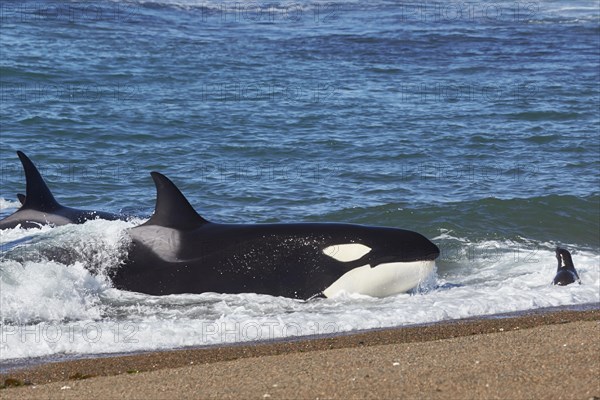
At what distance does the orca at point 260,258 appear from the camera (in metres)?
12.6

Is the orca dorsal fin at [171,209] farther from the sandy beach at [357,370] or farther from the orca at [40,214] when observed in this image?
the orca at [40,214]

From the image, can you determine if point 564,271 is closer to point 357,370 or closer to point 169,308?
point 169,308

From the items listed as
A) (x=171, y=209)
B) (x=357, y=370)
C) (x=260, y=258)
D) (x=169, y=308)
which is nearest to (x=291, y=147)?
(x=260, y=258)

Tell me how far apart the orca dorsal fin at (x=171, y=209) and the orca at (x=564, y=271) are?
4603mm

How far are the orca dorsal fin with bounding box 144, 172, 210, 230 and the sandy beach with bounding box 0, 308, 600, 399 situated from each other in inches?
84.5

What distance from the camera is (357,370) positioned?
8625 mm

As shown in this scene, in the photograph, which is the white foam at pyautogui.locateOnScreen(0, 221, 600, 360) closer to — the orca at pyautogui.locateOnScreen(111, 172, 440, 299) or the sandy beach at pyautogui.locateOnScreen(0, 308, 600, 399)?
the orca at pyautogui.locateOnScreen(111, 172, 440, 299)

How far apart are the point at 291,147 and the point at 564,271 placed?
9.53 meters

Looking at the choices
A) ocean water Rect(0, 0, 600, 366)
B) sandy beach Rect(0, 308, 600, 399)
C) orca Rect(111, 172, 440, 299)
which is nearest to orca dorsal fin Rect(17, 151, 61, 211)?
ocean water Rect(0, 0, 600, 366)

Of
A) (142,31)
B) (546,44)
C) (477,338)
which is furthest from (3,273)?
(546,44)

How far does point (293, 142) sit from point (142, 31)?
12912 millimetres

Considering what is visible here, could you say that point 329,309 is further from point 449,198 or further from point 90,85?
point 90,85

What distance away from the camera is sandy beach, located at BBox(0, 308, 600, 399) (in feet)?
26.2

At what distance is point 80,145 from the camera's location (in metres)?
22.2
